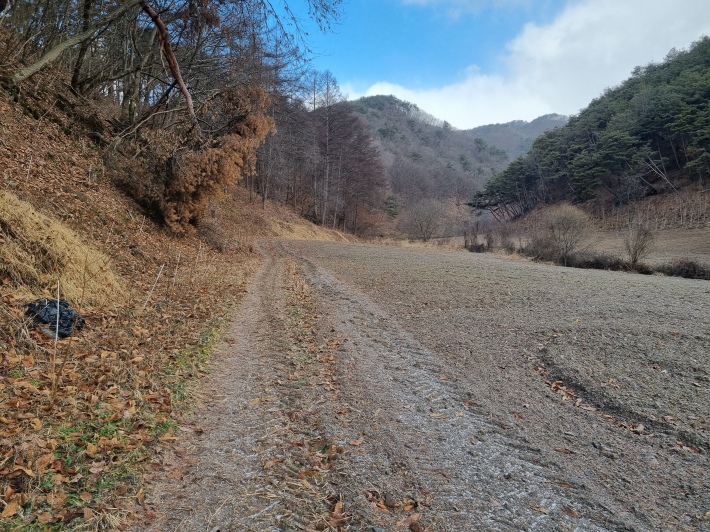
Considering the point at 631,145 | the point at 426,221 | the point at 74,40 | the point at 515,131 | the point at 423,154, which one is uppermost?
the point at 515,131

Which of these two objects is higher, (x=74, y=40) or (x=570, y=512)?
(x=74, y=40)

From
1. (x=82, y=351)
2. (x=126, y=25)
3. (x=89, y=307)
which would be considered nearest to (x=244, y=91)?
(x=126, y=25)

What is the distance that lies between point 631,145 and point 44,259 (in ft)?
175

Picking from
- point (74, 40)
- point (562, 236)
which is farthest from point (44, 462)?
point (562, 236)

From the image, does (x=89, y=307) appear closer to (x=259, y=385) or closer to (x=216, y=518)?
(x=259, y=385)

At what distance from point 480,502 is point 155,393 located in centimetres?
315

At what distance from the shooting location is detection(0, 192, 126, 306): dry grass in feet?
17.1

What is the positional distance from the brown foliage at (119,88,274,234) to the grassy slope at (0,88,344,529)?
5.51 feet

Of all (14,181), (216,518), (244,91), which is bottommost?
(216,518)

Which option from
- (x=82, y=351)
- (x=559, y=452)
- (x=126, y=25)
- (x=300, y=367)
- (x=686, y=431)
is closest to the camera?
(x=559, y=452)

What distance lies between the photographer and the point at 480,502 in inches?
108

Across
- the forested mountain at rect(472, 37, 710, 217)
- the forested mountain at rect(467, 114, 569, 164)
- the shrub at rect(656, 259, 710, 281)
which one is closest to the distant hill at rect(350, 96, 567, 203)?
the forested mountain at rect(467, 114, 569, 164)

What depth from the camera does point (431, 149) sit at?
11581 cm

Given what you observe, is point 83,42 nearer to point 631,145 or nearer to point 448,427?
point 448,427
